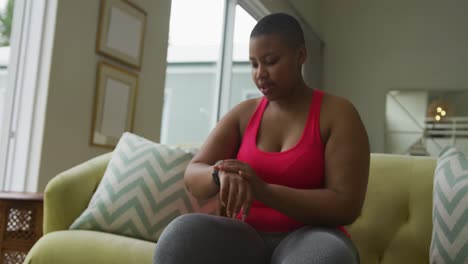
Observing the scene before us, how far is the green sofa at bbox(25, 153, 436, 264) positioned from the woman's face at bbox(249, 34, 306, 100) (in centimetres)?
58

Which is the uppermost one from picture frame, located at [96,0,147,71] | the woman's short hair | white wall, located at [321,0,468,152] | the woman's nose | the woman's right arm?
white wall, located at [321,0,468,152]

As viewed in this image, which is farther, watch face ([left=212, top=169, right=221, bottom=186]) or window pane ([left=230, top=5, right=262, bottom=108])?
window pane ([left=230, top=5, right=262, bottom=108])

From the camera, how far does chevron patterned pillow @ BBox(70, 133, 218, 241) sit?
64.6 inches

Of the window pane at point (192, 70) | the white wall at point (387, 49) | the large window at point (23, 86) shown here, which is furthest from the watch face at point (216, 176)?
the white wall at point (387, 49)

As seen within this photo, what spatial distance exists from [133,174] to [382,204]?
78 centimetres

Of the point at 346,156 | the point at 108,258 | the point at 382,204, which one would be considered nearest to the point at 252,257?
the point at 346,156

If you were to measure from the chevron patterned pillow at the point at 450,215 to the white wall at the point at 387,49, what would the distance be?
505cm

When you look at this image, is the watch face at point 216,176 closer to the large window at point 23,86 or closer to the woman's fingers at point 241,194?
the woman's fingers at point 241,194

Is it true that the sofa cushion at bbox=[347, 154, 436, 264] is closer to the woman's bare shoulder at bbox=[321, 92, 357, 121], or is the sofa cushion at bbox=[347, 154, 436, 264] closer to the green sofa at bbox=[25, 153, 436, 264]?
the green sofa at bbox=[25, 153, 436, 264]

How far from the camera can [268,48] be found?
45.5 inches

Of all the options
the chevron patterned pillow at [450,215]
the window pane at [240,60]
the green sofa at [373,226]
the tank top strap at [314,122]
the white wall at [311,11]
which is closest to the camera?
the tank top strap at [314,122]

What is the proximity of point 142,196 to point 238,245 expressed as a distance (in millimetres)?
729

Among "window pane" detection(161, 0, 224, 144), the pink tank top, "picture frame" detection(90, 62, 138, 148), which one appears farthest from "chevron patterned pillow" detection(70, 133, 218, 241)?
"window pane" detection(161, 0, 224, 144)

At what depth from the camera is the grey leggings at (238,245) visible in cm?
88
